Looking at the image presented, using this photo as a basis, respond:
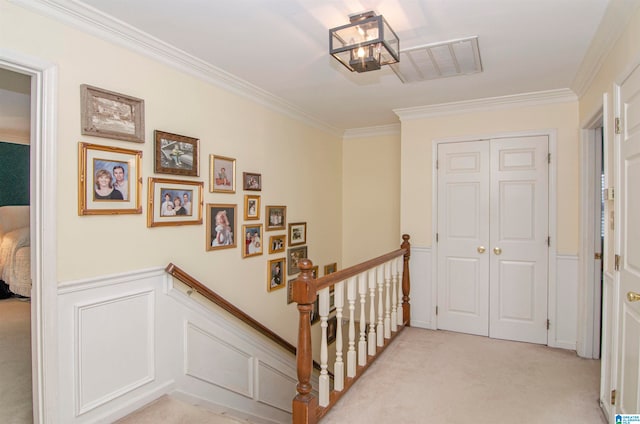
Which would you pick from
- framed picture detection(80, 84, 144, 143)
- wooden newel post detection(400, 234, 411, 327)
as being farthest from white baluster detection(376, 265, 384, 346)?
framed picture detection(80, 84, 144, 143)

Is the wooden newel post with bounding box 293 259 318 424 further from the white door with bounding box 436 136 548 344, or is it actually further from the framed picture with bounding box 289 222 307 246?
the white door with bounding box 436 136 548 344

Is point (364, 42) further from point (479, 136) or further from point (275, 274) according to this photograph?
point (275, 274)

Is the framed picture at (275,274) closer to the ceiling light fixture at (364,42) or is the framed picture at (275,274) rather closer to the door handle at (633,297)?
the ceiling light fixture at (364,42)

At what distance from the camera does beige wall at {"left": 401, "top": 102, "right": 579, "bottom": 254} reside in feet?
10.9

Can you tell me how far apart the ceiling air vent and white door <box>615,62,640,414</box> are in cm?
92

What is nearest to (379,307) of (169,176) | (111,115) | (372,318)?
(372,318)

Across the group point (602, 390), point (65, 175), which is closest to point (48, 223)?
point (65, 175)

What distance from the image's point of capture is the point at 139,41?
229cm

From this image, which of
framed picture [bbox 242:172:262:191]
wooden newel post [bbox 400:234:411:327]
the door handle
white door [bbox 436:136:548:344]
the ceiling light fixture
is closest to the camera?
the door handle

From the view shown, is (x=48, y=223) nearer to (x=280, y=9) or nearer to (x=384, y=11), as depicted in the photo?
(x=280, y=9)

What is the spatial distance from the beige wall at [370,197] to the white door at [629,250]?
2.80 m

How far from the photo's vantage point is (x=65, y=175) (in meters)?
1.95

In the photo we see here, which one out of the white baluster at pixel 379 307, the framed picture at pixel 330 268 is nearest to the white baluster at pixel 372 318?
the white baluster at pixel 379 307

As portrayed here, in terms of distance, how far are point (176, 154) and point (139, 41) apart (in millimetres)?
746
